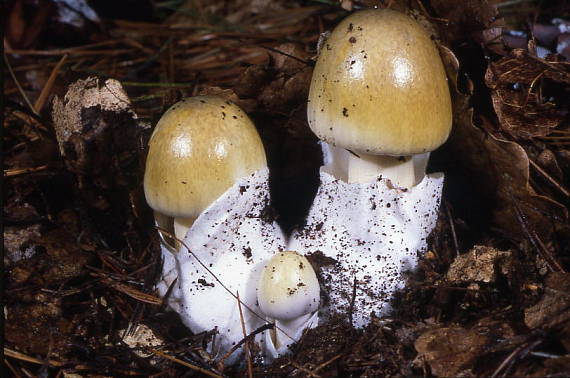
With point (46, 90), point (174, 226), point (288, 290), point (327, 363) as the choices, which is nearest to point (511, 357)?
point (327, 363)

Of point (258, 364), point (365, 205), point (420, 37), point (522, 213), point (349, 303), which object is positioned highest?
point (420, 37)

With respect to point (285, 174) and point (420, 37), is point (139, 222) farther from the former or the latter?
point (420, 37)

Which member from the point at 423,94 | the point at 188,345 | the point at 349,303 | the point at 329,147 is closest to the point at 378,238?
the point at 349,303

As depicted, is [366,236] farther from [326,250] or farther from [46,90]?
[46,90]

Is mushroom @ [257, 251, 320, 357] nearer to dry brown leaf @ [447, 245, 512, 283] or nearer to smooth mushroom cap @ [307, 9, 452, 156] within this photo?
smooth mushroom cap @ [307, 9, 452, 156]

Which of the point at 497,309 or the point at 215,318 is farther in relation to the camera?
the point at 215,318

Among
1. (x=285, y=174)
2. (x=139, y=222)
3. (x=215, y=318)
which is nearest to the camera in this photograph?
(x=215, y=318)
